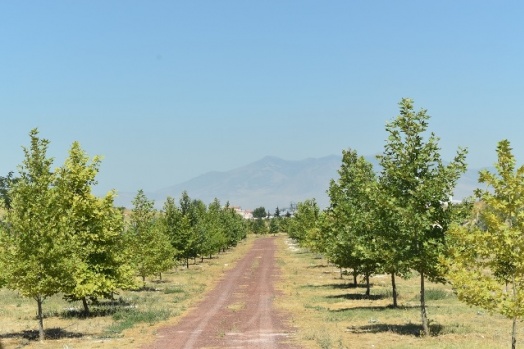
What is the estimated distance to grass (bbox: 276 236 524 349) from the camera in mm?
23828

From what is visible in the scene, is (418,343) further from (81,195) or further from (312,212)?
(312,212)

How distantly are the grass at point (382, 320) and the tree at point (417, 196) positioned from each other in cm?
199

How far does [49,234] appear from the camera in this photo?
25.1 meters

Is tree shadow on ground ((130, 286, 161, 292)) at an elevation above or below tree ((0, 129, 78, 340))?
below

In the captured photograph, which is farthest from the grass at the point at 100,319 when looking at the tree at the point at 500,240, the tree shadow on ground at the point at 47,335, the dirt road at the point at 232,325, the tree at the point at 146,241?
the tree at the point at 500,240

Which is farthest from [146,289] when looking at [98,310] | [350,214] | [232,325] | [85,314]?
[232,325]

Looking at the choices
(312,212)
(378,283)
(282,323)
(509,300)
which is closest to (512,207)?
(509,300)

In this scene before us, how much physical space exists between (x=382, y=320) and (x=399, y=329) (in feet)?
10.5

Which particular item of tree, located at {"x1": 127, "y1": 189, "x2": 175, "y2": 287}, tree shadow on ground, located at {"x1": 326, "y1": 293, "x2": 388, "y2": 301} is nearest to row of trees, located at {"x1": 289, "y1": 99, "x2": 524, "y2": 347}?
tree shadow on ground, located at {"x1": 326, "y1": 293, "x2": 388, "y2": 301}

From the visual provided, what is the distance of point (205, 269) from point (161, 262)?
2337 centimetres

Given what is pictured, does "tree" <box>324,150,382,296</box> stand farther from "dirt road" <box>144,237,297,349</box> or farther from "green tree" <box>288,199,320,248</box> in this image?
"green tree" <box>288,199,320,248</box>

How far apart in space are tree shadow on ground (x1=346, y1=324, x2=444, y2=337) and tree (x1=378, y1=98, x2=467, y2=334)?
718 millimetres

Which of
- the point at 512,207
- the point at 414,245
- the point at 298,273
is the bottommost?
the point at 298,273

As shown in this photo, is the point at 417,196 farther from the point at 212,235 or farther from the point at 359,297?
the point at 212,235
